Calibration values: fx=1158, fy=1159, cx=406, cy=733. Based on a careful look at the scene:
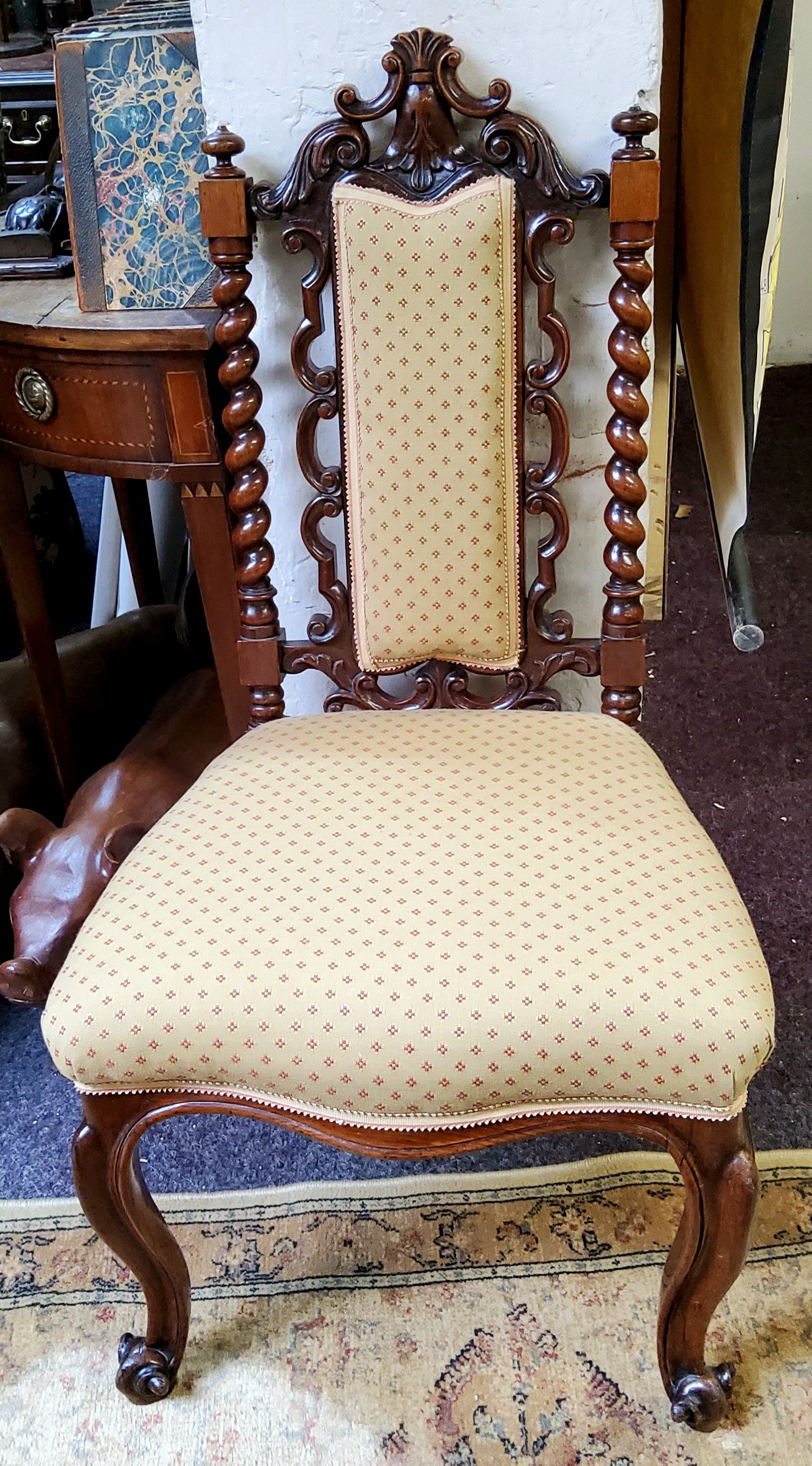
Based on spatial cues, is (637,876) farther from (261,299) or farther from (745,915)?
(261,299)

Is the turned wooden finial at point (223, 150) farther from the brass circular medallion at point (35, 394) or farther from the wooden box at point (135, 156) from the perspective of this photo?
the brass circular medallion at point (35, 394)

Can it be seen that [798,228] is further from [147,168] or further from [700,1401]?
[700,1401]

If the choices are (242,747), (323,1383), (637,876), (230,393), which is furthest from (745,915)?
(230,393)

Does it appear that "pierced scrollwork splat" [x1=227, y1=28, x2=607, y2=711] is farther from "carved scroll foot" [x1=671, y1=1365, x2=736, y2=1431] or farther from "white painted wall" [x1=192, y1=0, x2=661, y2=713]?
"carved scroll foot" [x1=671, y1=1365, x2=736, y2=1431]

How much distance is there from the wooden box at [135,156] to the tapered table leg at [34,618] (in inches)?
13.7

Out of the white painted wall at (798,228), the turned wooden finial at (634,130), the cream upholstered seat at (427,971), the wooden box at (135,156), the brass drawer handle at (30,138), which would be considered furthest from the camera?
the white painted wall at (798,228)

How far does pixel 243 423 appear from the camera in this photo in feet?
4.00

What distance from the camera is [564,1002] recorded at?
2.89 ft

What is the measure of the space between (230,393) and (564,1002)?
749 mm

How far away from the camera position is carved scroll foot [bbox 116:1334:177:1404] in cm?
111

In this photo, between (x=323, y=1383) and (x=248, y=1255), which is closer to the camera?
(x=323, y=1383)

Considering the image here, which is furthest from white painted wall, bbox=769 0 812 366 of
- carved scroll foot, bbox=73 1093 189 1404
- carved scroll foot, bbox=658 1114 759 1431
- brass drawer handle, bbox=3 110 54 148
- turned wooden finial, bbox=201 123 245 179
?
carved scroll foot, bbox=73 1093 189 1404

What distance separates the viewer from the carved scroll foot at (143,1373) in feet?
3.65

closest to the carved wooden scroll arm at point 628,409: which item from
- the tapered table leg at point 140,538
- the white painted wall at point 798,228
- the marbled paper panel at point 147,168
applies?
the marbled paper panel at point 147,168
